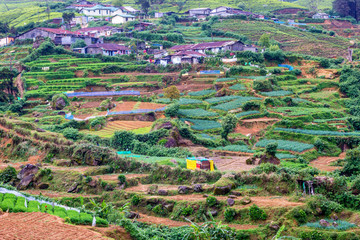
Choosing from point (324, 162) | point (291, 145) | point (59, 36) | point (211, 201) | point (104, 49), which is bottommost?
point (324, 162)

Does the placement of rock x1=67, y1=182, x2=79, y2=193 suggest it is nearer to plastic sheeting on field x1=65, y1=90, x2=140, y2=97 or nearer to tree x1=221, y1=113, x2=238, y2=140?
tree x1=221, y1=113, x2=238, y2=140

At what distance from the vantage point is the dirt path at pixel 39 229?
53.0ft

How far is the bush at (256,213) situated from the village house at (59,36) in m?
54.0

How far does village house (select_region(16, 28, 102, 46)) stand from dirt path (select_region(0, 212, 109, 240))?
53144mm

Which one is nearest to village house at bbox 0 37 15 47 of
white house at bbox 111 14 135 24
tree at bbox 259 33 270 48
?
white house at bbox 111 14 135 24

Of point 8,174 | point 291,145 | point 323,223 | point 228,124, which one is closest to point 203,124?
point 228,124

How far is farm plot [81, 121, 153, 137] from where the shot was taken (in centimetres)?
4097

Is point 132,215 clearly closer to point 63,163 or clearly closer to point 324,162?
point 63,163

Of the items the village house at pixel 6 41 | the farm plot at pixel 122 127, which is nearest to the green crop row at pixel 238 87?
the farm plot at pixel 122 127

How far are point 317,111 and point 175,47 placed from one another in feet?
91.9

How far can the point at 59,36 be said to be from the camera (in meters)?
68.6

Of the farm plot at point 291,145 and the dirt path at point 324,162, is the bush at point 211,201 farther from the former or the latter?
the farm plot at point 291,145

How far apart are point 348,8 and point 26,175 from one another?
8128 centimetres

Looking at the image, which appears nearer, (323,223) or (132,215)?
(323,223)
